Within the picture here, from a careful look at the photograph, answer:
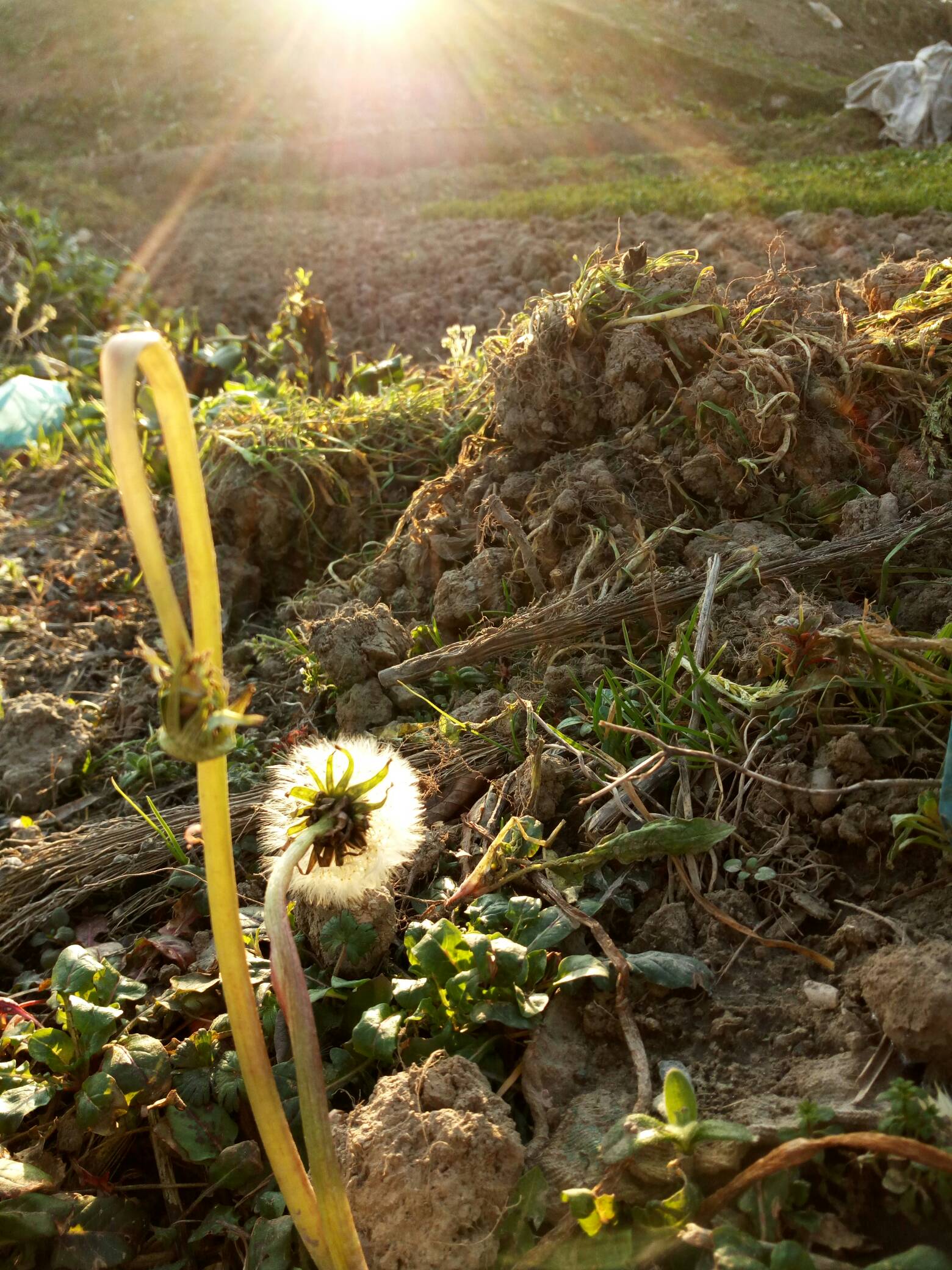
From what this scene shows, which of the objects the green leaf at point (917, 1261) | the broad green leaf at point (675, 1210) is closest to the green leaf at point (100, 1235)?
the broad green leaf at point (675, 1210)

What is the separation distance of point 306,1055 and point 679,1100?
18.7 inches

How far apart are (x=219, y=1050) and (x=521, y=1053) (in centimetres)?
53

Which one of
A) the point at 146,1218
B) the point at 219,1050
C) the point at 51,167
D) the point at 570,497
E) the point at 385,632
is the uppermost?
the point at 51,167

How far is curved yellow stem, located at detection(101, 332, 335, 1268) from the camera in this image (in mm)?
856

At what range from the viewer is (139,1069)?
5.34 feet

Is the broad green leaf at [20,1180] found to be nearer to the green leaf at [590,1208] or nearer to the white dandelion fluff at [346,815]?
the white dandelion fluff at [346,815]

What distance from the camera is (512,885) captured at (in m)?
1.83

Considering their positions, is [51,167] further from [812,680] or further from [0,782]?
[812,680]

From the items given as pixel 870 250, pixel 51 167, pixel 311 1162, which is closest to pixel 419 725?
pixel 311 1162

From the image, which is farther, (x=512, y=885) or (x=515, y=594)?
(x=515, y=594)

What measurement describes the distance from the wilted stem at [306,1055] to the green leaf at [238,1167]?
0.43 metres

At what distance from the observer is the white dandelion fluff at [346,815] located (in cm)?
125

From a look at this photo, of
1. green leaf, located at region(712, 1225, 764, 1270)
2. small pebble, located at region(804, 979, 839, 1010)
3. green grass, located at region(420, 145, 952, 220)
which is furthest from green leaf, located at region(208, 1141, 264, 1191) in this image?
green grass, located at region(420, 145, 952, 220)

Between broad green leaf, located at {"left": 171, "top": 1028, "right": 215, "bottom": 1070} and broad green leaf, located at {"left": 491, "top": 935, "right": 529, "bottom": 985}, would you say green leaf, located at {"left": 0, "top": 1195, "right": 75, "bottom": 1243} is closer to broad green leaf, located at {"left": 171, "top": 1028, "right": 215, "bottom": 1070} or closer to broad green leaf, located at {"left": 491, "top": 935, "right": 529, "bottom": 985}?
broad green leaf, located at {"left": 171, "top": 1028, "right": 215, "bottom": 1070}
